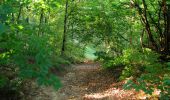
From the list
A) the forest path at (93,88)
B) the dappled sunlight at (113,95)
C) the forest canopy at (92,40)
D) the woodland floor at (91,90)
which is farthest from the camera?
the forest path at (93,88)

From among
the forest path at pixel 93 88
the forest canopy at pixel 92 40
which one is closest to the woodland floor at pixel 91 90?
the forest path at pixel 93 88

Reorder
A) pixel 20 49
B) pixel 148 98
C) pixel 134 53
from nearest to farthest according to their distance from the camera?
pixel 20 49
pixel 148 98
pixel 134 53

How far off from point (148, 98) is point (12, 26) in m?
5.76

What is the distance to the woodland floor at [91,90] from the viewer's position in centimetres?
1243

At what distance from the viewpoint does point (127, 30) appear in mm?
22375

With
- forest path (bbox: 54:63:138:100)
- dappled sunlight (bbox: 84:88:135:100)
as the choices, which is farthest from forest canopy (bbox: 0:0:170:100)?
forest path (bbox: 54:63:138:100)

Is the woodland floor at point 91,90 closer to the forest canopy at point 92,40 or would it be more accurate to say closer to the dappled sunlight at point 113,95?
the dappled sunlight at point 113,95

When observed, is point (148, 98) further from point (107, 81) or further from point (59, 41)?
point (59, 41)

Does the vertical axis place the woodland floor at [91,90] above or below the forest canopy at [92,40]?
below

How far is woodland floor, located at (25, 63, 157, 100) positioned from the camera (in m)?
12.4

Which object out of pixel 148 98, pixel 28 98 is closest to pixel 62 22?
pixel 28 98

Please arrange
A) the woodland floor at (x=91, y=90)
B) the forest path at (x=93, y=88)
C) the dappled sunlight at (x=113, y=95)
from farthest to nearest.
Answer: the forest path at (x=93, y=88) → the woodland floor at (x=91, y=90) → the dappled sunlight at (x=113, y=95)

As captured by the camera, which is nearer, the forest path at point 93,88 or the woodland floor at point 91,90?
the woodland floor at point 91,90

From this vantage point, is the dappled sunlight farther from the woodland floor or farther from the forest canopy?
the forest canopy
